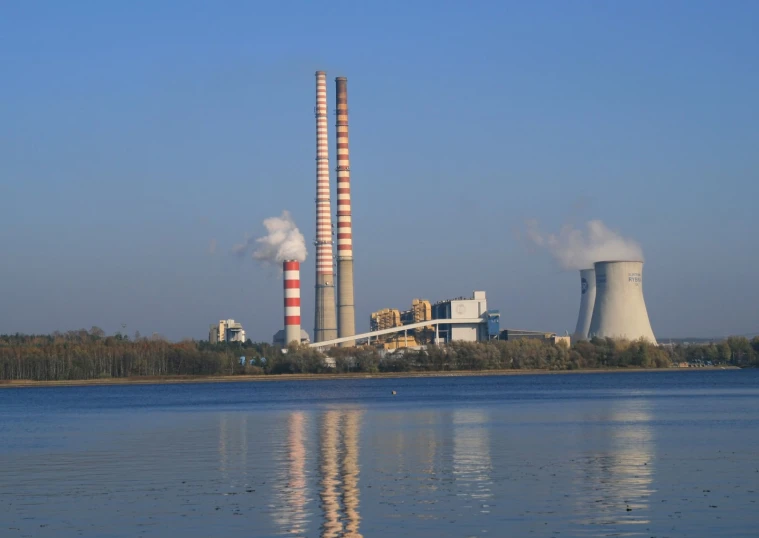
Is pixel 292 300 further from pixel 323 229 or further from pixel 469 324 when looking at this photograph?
pixel 469 324

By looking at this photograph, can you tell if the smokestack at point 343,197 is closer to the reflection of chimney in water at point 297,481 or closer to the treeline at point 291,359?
the treeline at point 291,359

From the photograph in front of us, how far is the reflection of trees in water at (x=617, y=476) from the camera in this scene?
10.1 meters

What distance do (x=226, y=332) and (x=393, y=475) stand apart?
73.0m

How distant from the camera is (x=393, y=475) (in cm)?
1354

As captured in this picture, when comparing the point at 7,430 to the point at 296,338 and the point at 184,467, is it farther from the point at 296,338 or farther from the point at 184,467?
the point at 296,338

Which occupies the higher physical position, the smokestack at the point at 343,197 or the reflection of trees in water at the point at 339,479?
the smokestack at the point at 343,197

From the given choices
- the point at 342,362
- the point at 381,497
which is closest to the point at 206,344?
the point at 342,362

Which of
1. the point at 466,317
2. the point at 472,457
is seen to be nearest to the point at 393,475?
the point at 472,457

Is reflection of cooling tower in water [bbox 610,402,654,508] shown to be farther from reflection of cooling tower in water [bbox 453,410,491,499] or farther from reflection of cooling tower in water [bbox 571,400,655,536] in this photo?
reflection of cooling tower in water [bbox 453,410,491,499]

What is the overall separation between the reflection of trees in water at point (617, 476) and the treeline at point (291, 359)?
41578 mm

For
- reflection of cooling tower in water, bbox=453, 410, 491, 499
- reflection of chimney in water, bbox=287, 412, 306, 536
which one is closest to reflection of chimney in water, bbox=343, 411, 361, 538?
reflection of chimney in water, bbox=287, 412, 306, 536

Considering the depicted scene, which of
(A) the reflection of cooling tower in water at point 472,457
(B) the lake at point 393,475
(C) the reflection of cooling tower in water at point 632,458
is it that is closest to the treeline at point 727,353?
(B) the lake at point 393,475

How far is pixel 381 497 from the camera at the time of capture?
37.9 ft

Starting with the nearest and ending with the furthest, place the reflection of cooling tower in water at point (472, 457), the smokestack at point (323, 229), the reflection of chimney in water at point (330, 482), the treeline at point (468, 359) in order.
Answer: the reflection of chimney in water at point (330, 482), the reflection of cooling tower in water at point (472, 457), the treeline at point (468, 359), the smokestack at point (323, 229)
